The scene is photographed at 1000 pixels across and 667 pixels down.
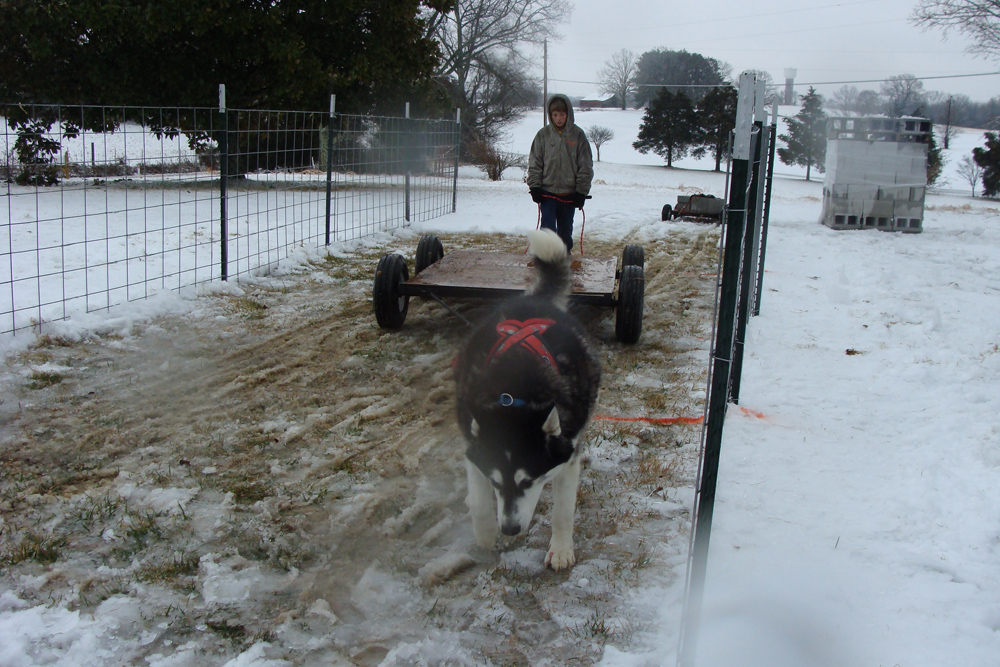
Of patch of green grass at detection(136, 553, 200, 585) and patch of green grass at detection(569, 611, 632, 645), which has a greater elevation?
patch of green grass at detection(136, 553, 200, 585)

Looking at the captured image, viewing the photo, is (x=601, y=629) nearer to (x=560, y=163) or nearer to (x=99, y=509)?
(x=99, y=509)

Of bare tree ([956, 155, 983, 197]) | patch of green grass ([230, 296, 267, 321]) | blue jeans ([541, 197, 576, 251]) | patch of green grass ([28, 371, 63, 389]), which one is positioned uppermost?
bare tree ([956, 155, 983, 197])

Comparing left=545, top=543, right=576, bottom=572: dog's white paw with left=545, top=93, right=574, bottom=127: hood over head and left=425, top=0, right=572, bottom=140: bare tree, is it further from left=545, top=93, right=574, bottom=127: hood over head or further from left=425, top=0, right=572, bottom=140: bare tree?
left=425, top=0, right=572, bottom=140: bare tree

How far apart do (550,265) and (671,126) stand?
3917 centimetres

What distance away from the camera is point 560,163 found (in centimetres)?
709

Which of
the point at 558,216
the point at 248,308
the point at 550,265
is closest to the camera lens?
the point at 550,265

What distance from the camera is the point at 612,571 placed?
2865 millimetres

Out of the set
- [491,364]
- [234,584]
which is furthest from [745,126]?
[234,584]

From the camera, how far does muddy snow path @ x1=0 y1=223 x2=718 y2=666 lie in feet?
8.16

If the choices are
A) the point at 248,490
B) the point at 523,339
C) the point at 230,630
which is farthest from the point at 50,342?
the point at 523,339

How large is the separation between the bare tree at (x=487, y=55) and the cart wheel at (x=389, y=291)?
2783cm

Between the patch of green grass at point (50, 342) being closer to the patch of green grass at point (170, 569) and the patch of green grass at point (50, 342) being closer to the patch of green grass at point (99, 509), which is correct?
the patch of green grass at point (99, 509)

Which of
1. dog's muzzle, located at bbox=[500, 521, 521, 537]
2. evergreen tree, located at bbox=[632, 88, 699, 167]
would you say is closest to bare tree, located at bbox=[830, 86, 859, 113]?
dog's muzzle, located at bbox=[500, 521, 521, 537]

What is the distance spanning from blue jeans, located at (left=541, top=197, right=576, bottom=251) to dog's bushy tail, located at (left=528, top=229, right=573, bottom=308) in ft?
10.1
